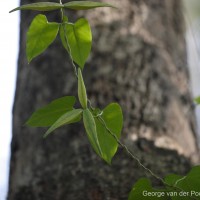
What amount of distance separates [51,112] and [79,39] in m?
0.13

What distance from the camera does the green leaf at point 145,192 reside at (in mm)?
762

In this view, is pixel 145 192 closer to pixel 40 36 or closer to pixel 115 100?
pixel 40 36

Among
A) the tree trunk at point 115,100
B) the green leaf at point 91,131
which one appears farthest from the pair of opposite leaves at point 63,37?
the tree trunk at point 115,100

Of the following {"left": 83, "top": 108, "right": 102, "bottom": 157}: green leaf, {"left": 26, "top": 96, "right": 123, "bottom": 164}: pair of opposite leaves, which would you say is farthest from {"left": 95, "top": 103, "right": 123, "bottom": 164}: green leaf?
{"left": 83, "top": 108, "right": 102, "bottom": 157}: green leaf

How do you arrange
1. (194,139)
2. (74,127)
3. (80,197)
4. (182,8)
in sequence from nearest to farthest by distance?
(80,197)
(74,127)
(194,139)
(182,8)

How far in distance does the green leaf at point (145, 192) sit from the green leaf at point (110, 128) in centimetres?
8

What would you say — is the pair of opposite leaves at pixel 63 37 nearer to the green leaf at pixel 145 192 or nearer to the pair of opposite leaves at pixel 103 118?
the pair of opposite leaves at pixel 103 118

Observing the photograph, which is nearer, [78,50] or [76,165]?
[78,50]

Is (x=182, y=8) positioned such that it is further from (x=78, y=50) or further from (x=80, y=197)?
(x=78, y=50)

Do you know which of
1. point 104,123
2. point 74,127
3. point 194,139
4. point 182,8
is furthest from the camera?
point 182,8

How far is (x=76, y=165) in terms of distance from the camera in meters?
1.21

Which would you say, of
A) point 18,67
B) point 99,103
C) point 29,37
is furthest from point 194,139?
point 29,37

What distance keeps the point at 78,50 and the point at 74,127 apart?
58cm

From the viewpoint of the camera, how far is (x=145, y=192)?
0.77 metres
